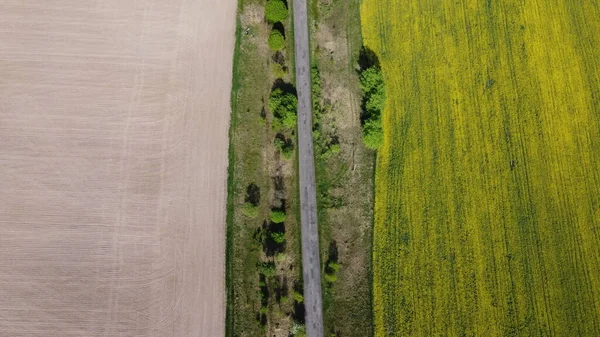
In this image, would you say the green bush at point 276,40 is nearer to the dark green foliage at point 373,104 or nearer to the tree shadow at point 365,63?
the tree shadow at point 365,63

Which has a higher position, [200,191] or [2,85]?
[2,85]

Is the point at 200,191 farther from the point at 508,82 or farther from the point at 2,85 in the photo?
the point at 508,82

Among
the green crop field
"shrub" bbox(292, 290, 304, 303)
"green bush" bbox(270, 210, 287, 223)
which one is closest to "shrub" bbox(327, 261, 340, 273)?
the green crop field

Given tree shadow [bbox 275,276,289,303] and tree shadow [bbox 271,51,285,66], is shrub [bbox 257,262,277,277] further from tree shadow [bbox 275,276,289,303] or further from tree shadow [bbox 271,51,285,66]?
tree shadow [bbox 271,51,285,66]

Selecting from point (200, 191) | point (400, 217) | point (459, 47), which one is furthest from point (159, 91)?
point (459, 47)

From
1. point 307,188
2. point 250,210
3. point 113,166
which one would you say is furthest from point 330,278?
point 113,166

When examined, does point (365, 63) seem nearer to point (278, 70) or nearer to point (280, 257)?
point (278, 70)
